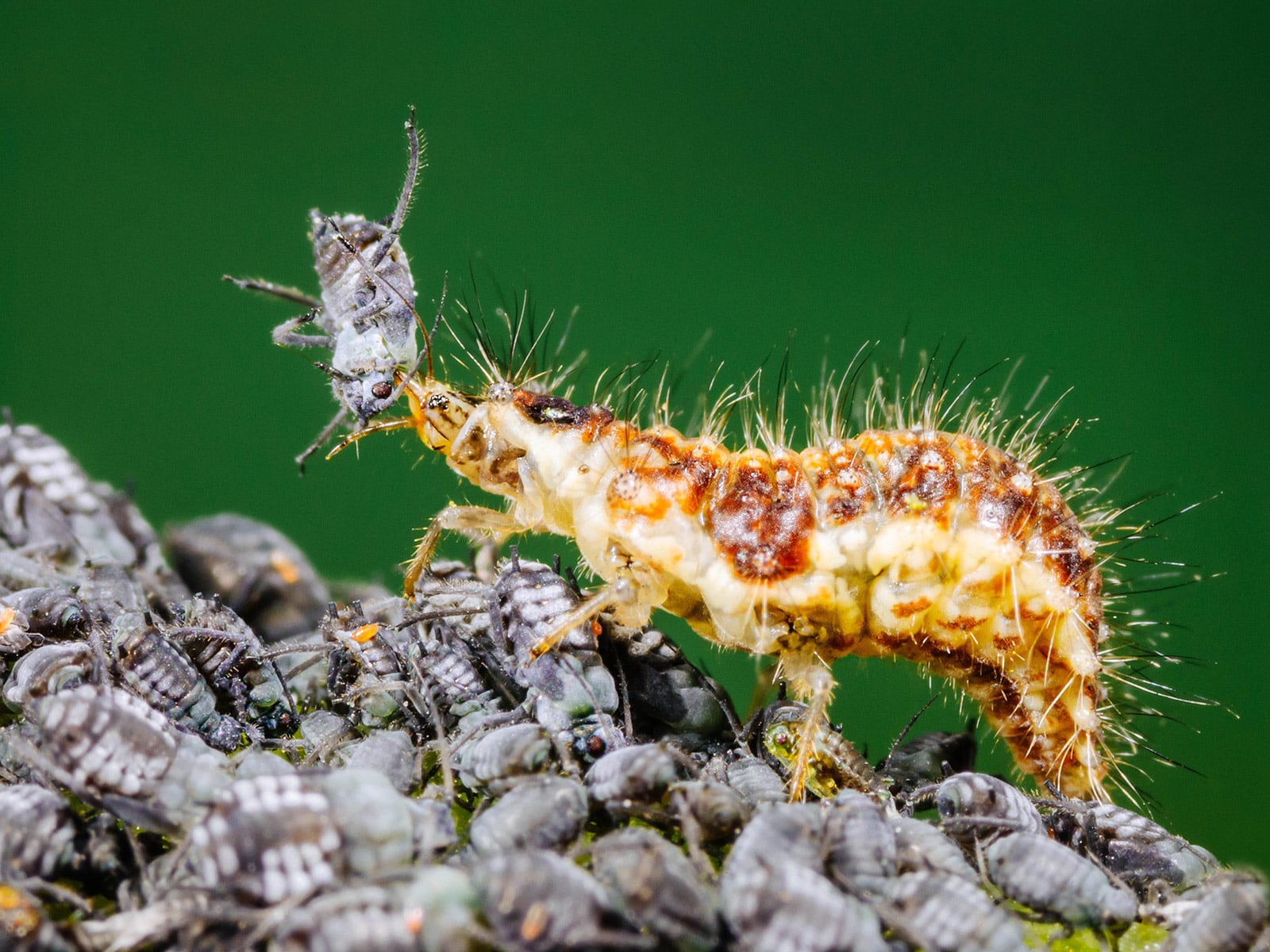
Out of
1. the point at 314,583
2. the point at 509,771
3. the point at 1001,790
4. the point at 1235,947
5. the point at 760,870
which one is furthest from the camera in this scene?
the point at 314,583

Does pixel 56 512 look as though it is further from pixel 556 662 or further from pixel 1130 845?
pixel 1130 845

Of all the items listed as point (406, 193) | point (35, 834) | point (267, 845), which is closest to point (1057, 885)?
point (267, 845)

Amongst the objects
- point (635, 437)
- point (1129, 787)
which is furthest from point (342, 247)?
point (1129, 787)

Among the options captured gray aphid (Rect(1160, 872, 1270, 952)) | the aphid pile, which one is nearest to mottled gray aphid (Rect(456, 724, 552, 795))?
the aphid pile

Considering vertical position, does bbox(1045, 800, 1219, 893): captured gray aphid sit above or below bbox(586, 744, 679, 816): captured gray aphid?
above

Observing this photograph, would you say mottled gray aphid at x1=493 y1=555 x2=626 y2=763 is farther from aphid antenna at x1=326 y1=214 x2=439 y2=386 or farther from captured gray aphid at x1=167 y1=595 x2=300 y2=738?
aphid antenna at x1=326 y1=214 x2=439 y2=386

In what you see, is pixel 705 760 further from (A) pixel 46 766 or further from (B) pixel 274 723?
(A) pixel 46 766

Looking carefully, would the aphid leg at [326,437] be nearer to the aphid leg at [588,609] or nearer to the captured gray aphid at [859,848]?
the aphid leg at [588,609]

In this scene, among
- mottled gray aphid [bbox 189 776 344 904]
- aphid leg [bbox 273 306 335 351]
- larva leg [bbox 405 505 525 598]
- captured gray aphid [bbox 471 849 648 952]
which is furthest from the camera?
aphid leg [bbox 273 306 335 351]
